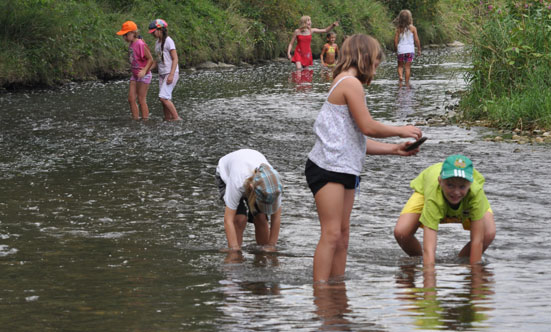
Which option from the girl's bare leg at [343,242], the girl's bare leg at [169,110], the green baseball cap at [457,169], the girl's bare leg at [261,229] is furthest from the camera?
the girl's bare leg at [169,110]

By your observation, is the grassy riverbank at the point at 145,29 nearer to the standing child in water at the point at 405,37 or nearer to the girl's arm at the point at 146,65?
the standing child in water at the point at 405,37

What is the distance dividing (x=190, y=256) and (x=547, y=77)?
8.10 metres

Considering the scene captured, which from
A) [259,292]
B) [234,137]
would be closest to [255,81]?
[234,137]

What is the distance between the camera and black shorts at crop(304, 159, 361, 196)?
17.2 feet

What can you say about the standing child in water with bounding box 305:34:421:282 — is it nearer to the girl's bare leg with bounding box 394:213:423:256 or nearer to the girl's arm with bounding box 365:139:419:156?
the girl's arm with bounding box 365:139:419:156

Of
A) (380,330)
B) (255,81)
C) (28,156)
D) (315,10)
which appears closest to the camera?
(380,330)

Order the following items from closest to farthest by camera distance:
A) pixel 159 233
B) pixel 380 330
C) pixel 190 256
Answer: pixel 380 330, pixel 190 256, pixel 159 233

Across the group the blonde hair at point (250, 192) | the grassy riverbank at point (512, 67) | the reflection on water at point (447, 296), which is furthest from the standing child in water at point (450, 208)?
the grassy riverbank at point (512, 67)

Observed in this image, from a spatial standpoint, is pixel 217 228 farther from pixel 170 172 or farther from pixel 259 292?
pixel 170 172

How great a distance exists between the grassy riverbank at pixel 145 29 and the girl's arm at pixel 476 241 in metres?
9.04

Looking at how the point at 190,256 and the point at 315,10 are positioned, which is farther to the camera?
the point at 315,10

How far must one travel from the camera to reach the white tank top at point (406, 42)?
20641mm

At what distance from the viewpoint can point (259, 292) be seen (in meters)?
5.39

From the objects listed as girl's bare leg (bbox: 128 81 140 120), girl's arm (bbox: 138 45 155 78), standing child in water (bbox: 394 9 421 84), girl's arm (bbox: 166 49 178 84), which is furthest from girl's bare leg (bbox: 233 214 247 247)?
standing child in water (bbox: 394 9 421 84)
